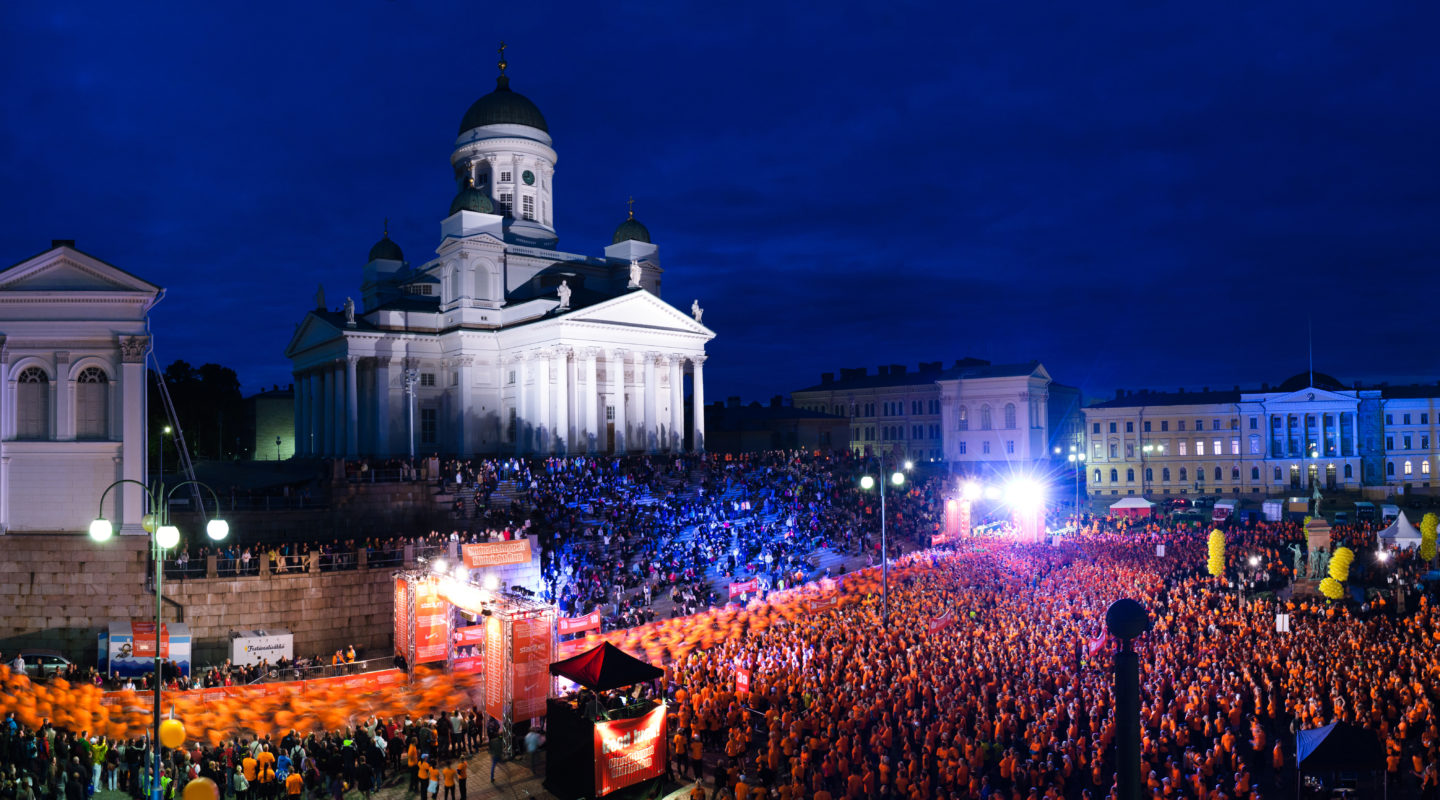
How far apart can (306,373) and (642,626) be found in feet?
137

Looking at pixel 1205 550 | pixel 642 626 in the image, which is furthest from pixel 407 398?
pixel 1205 550

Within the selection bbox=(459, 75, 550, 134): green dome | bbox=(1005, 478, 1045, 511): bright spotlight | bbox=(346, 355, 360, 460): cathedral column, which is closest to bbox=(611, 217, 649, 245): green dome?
bbox=(459, 75, 550, 134): green dome

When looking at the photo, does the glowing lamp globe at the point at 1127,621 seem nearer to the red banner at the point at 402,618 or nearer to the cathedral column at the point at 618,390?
the red banner at the point at 402,618

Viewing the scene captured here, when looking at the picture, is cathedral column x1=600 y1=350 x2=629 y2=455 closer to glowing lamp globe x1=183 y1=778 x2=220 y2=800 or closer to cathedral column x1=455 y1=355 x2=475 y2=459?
cathedral column x1=455 y1=355 x2=475 y2=459

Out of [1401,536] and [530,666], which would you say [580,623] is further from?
[1401,536]

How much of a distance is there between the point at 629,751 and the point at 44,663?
707 inches

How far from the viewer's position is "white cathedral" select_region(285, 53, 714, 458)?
51469 millimetres

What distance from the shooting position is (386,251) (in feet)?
217

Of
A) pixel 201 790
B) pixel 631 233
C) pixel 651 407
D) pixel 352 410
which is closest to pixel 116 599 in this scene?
pixel 201 790

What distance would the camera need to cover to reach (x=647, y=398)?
55.1 meters

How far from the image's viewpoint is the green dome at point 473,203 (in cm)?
5559

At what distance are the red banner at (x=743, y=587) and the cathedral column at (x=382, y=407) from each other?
2918cm

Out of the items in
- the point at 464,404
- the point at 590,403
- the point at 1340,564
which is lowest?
the point at 1340,564

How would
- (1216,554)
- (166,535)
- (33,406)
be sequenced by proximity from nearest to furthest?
1. (166,535)
2. (33,406)
3. (1216,554)
